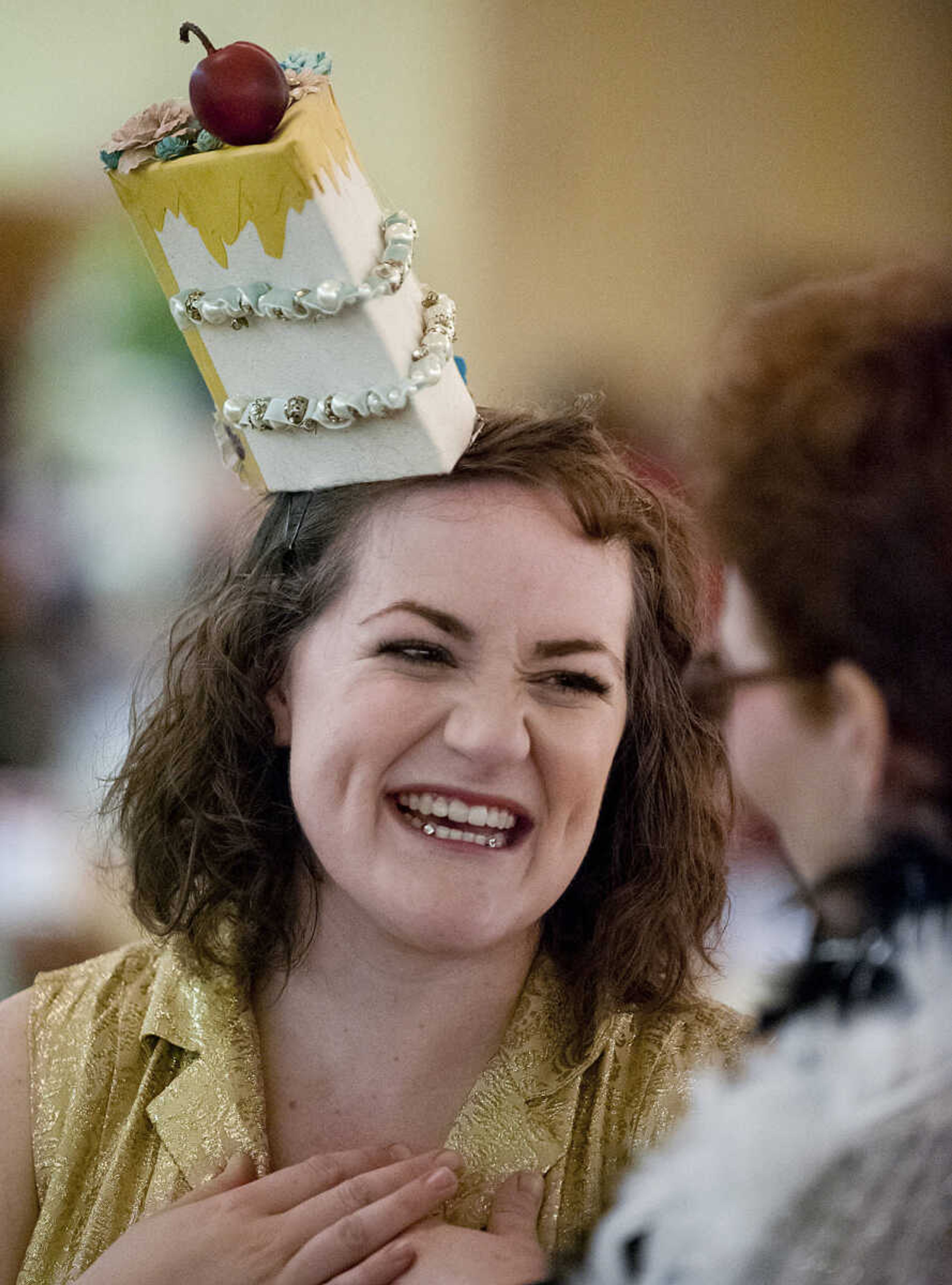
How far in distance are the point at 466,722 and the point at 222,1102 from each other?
33cm

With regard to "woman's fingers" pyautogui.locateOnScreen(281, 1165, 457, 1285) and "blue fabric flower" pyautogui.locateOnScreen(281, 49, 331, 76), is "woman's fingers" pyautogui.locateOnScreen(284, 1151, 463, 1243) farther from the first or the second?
"blue fabric flower" pyautogui.locateOnScreen(281, 49, 331, 76)

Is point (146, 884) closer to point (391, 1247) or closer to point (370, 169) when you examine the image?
point (391, 1247)

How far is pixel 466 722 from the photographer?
89 centimetres

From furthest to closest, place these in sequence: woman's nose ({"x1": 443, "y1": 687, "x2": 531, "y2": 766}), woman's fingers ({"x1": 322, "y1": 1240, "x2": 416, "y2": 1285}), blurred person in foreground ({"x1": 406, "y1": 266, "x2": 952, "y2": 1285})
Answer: woman's nose ({"x1": 443, "y1": 687, "x2": 531, "y2": 766}) < woman's fingers ({"x1": 322, "y1": 1240, "x2": 416, "y2": 1285}) < blurred person in foreground ({"x1": 406, "y1": 266, "x2": 952, "y2": 1285})

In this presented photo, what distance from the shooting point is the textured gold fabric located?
3.04ft

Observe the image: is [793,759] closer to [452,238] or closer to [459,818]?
[459,818]

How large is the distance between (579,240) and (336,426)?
2.54 feet

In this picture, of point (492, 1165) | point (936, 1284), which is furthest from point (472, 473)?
point (936, 1284)

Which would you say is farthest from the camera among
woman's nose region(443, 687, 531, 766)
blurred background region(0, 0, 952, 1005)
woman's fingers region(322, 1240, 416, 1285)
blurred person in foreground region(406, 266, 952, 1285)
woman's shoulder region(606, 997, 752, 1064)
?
blurred background region(0, 0, 952, 1005)

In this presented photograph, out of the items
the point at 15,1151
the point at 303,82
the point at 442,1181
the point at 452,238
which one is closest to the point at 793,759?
the point at 442,1181

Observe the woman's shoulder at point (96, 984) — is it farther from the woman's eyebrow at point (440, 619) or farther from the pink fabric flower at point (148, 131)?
the pink fabric flower at point (148, 131)

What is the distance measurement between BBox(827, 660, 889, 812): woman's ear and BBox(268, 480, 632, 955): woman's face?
13.3 inches

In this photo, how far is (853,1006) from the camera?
59 centimetres

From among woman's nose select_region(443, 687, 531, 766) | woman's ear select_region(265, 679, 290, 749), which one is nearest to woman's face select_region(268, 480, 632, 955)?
woman's nose select_region(443, 687, 531, 766)
